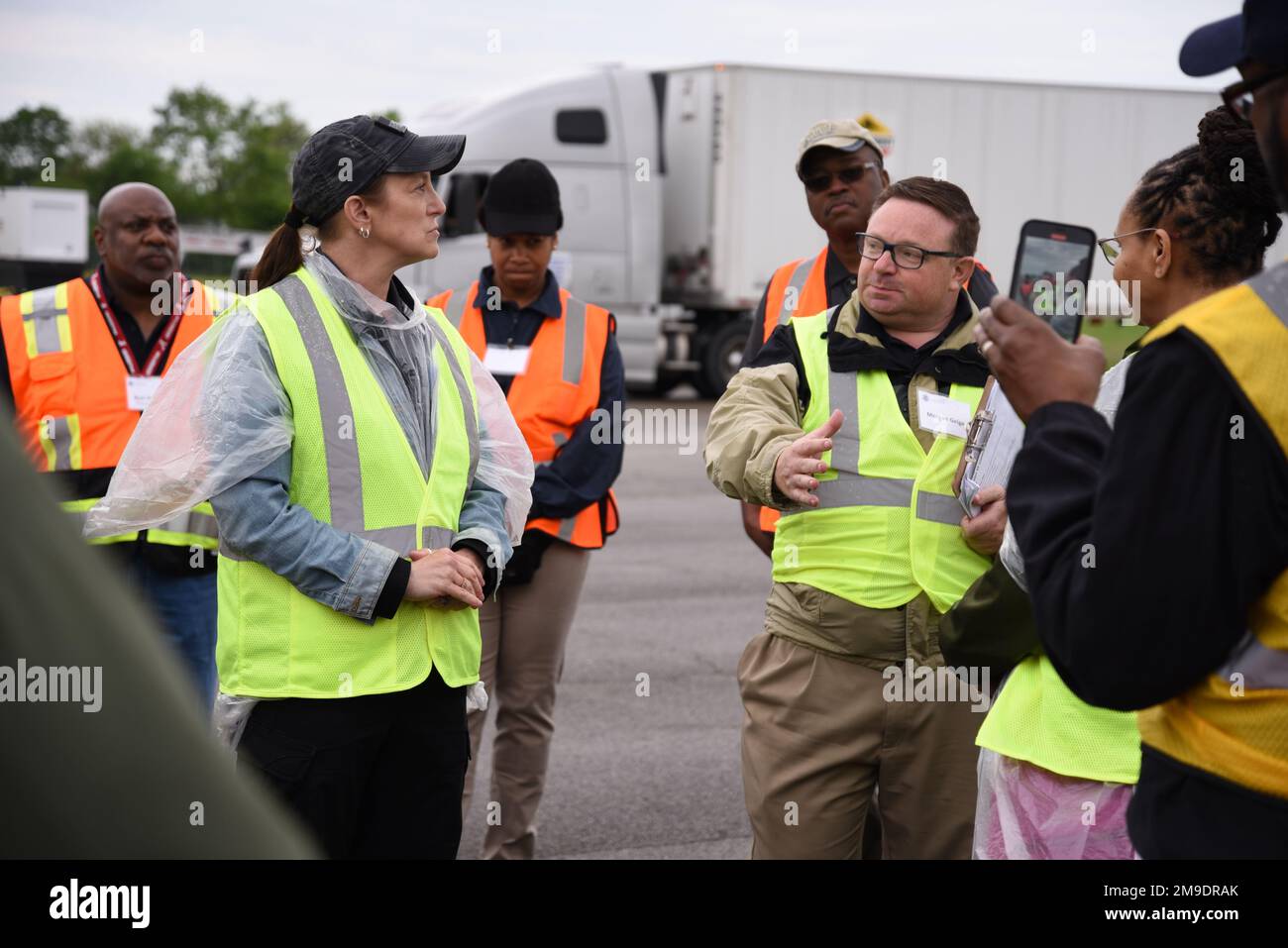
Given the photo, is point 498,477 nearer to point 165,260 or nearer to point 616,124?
point 165,260

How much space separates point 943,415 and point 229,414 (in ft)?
5.38

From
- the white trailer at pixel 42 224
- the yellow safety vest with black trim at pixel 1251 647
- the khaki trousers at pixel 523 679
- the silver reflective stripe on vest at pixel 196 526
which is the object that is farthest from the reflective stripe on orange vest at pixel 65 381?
the white trailer at pixel 42 224

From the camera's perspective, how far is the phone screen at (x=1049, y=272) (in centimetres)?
298

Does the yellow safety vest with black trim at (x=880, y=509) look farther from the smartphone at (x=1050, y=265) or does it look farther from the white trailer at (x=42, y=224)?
the white trailer at (x=42, y=224)

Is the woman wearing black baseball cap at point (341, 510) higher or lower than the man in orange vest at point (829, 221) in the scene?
lower

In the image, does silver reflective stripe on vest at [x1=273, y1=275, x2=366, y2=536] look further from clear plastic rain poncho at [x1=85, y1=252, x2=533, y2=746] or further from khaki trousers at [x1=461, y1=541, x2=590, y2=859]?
khaki trousers at [x1=461, y1=541, x2=590, y2=859]

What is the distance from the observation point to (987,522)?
10.5 ft

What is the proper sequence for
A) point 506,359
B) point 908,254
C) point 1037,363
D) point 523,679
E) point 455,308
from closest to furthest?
point 1037,363 → point 908,254 → point 523,679 → point 506,359 → point 455,308

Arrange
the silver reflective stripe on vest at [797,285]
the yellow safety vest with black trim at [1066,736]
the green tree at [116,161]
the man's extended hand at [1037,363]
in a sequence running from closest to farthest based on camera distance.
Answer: the man's extended hand at [1037,363]
the yellow safety vest with black trim at [1066,736]
the silver reflective stripe on vest at [797,285]
the green tree at [116,161]

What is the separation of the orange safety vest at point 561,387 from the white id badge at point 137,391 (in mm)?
1024

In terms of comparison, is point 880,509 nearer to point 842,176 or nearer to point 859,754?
point 859,754

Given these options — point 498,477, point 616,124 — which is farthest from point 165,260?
point 616,124

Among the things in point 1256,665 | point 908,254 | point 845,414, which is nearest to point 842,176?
point 908,254

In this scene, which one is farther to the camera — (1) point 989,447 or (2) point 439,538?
(2) point 439,538
